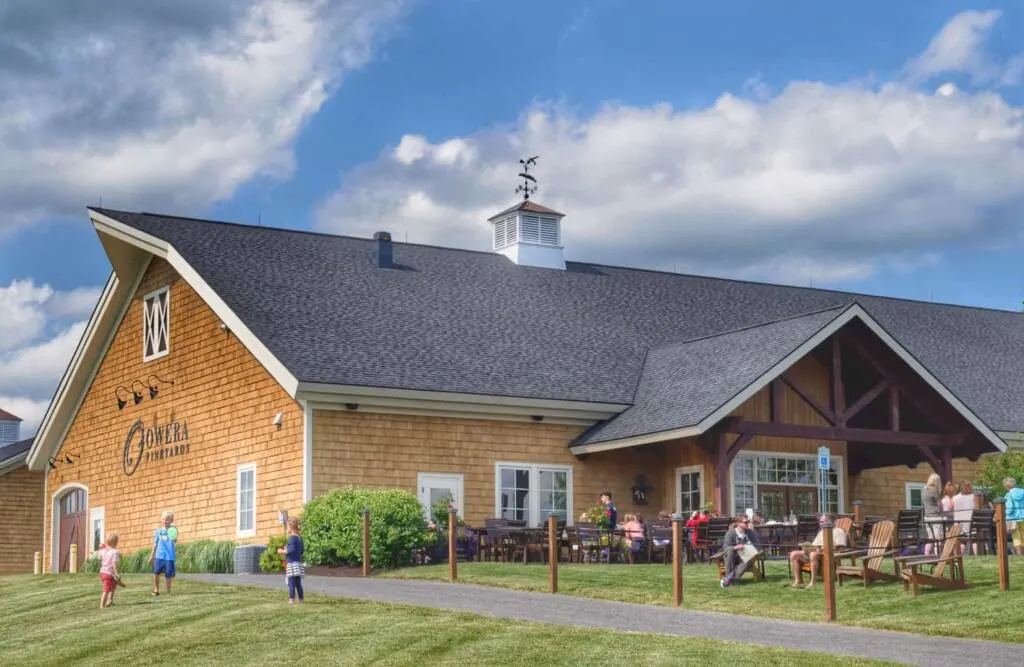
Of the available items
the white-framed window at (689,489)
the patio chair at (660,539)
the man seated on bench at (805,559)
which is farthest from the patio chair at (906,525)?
the white-framed window at (689,489)

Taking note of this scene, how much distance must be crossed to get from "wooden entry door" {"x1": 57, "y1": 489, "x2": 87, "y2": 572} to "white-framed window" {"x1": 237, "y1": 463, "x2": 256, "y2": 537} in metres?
8.13

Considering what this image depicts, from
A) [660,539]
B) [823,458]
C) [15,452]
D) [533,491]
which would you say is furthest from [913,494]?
[15,452]

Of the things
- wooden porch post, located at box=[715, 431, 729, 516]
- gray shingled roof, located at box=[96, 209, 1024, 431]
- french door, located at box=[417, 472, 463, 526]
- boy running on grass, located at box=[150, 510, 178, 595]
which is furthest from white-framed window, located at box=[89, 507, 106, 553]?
wooden porch post, located at box=[715, 431, 729, 516]

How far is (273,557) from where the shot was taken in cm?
2900

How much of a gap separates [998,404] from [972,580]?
49.6ft

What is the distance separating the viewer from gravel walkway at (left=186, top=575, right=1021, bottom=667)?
16.8 m

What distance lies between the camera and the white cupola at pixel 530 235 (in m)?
38.9

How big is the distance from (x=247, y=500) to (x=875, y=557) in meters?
→ 13.8

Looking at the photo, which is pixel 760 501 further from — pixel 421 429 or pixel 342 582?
pixel 342 582

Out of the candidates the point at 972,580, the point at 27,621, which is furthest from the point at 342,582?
the point at 972,580

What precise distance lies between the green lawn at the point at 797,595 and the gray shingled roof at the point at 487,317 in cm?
573

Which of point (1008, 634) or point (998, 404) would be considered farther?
point (998, 404)

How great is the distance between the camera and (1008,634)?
1795 cm

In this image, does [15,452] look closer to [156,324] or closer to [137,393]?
[137,393]
